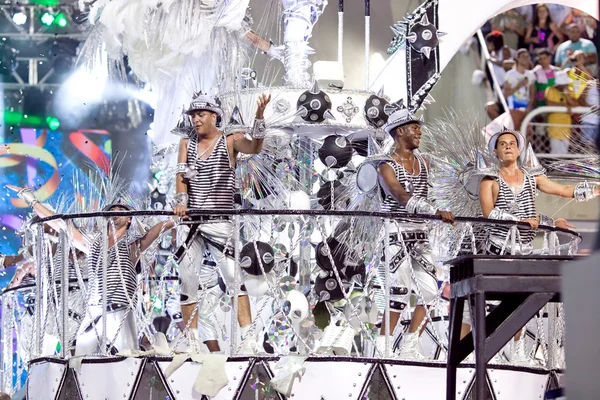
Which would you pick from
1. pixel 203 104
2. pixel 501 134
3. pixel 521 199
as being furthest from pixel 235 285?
pixel 501 134

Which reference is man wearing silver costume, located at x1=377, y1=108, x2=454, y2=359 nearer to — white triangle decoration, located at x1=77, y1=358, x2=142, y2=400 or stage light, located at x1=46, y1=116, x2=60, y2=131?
white triangle decoration, located at x1=77, y1=358, x2=142, y2=400

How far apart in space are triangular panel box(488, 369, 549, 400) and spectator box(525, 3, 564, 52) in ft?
23.0

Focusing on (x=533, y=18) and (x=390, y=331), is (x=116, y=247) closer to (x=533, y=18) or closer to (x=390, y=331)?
(x=390, y=331)

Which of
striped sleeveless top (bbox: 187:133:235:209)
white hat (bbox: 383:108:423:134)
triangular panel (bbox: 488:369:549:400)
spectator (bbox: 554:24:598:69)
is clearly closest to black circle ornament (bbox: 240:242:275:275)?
striped sleeveless top (bbox: 187:133:235:209)

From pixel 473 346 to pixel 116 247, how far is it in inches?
92.7

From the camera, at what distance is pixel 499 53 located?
40.1 ft

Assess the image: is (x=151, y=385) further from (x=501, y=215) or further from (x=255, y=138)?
(x=501, y=215)

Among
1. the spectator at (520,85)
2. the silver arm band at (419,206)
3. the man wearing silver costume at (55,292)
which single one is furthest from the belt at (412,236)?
the spectator at (520,85)

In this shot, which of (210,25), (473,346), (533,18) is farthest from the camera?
(533,18)

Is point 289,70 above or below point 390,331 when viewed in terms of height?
above

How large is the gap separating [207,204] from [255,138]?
17.7 inches

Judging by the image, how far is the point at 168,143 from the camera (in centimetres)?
767

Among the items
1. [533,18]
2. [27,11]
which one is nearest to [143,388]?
[27,11]

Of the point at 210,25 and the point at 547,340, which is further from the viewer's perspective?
the point at 210,25
